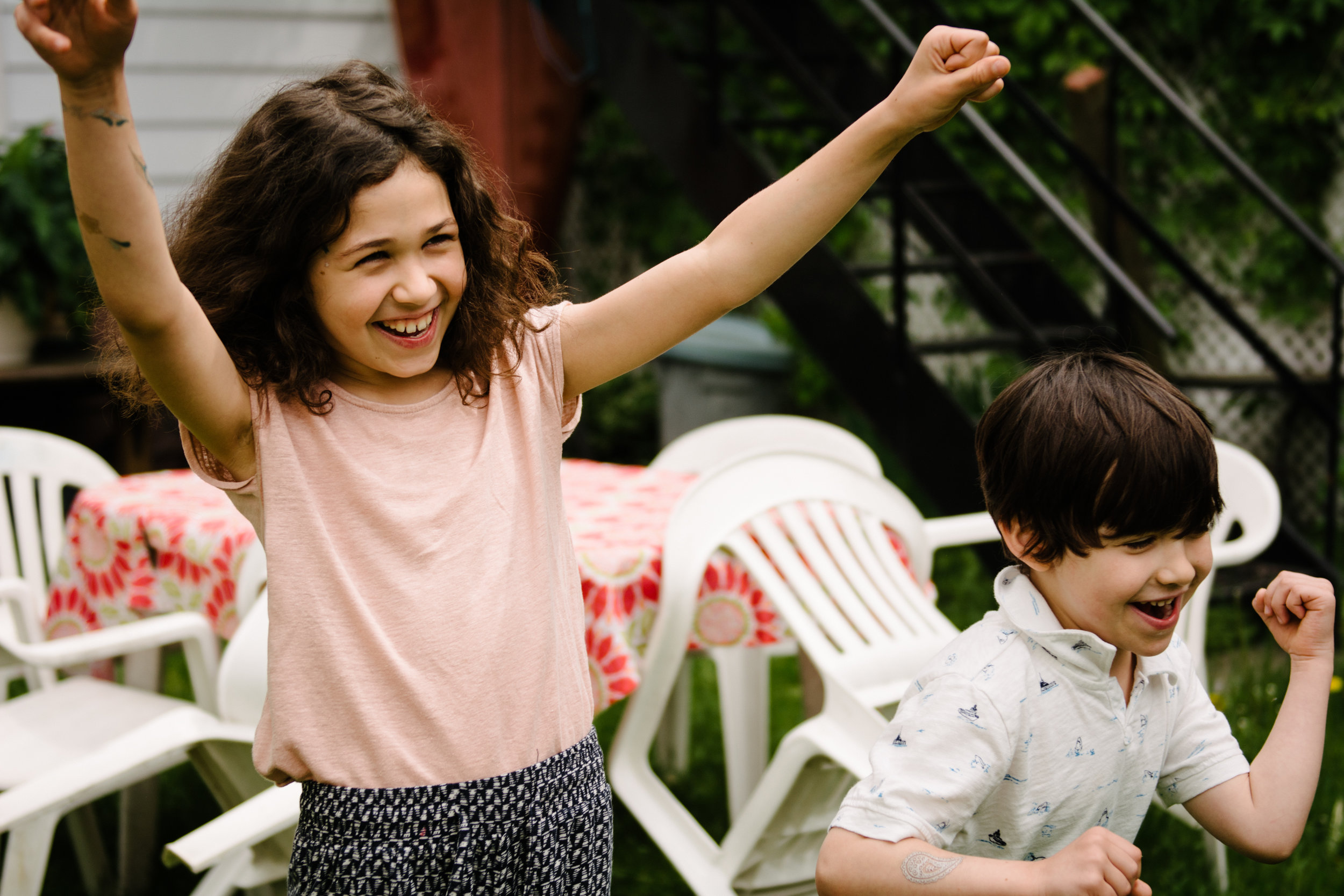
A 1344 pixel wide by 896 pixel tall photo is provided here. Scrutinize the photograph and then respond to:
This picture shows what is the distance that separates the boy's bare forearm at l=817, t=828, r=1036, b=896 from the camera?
38.3 inches

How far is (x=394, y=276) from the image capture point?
1.21 metres

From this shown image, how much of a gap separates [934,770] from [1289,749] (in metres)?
0.41

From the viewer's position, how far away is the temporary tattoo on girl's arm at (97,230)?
95 cm

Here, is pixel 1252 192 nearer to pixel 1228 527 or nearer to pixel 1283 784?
pixel 1228 527

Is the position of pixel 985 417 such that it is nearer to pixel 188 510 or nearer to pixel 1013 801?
pixel 1013 801

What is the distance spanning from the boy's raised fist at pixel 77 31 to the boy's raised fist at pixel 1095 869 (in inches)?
38.1

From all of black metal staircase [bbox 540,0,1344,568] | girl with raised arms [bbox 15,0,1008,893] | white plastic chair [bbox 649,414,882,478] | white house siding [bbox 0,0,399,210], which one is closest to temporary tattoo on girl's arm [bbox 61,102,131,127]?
girl with raised arms [bbox 15,0,1008,893]

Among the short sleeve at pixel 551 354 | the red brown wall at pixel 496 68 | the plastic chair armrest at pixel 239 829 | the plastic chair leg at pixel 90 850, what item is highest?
the red brown wall at pixel 496 68

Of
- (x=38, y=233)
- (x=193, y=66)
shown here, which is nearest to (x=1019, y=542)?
(x=38, y=233)

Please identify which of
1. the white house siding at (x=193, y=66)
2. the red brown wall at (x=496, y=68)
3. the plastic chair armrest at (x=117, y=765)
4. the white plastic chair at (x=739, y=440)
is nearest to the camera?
the plastic chair armrest at (x=117, y=765)

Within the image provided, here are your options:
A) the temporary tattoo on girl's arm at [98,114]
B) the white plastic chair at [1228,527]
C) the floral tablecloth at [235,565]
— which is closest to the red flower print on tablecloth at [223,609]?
the floral tablecloth at [235,565]

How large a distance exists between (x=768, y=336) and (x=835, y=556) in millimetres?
4179

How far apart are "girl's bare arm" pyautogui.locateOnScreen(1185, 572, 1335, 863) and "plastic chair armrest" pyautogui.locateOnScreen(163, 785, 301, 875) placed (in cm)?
113

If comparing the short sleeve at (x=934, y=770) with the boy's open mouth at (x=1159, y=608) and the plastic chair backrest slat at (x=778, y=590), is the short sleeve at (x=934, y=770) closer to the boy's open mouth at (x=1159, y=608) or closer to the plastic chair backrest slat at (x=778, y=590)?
the boy's open mouth at (x=1159, y=608)
